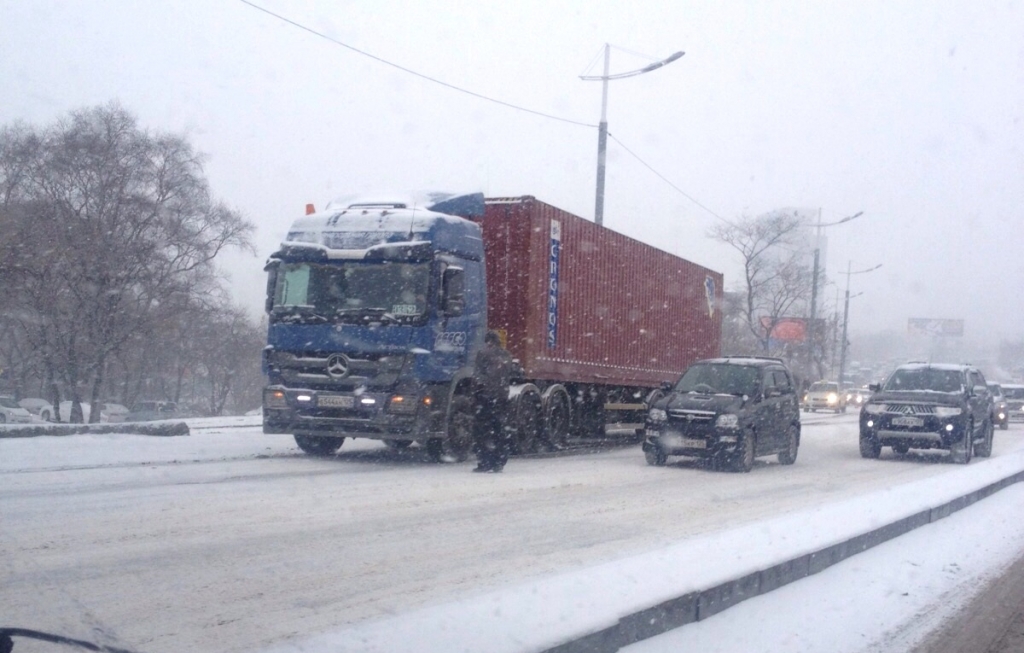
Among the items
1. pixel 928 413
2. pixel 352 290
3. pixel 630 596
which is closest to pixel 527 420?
pixel 352 290

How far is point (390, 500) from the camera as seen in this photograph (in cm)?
978

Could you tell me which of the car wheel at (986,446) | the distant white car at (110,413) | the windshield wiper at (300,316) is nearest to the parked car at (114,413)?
the distant white car at (110,413)

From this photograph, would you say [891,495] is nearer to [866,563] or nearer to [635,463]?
[866,563]

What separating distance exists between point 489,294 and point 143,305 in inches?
1074

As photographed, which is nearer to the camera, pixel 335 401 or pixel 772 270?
pixel 335 401

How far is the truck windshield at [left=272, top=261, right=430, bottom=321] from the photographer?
12.5 metres

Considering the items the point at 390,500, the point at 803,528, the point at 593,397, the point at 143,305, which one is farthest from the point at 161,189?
the point at 803,528

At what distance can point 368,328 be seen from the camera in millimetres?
12492

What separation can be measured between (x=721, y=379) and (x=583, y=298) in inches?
110

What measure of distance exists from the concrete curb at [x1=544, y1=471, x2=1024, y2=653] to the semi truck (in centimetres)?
613

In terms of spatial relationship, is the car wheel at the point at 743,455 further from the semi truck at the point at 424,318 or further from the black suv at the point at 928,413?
the black suv at the point at 928,413

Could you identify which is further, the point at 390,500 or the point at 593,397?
the point at 593,397

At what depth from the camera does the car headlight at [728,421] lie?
1419cm

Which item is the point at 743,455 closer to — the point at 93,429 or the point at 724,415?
the point at 724,415
